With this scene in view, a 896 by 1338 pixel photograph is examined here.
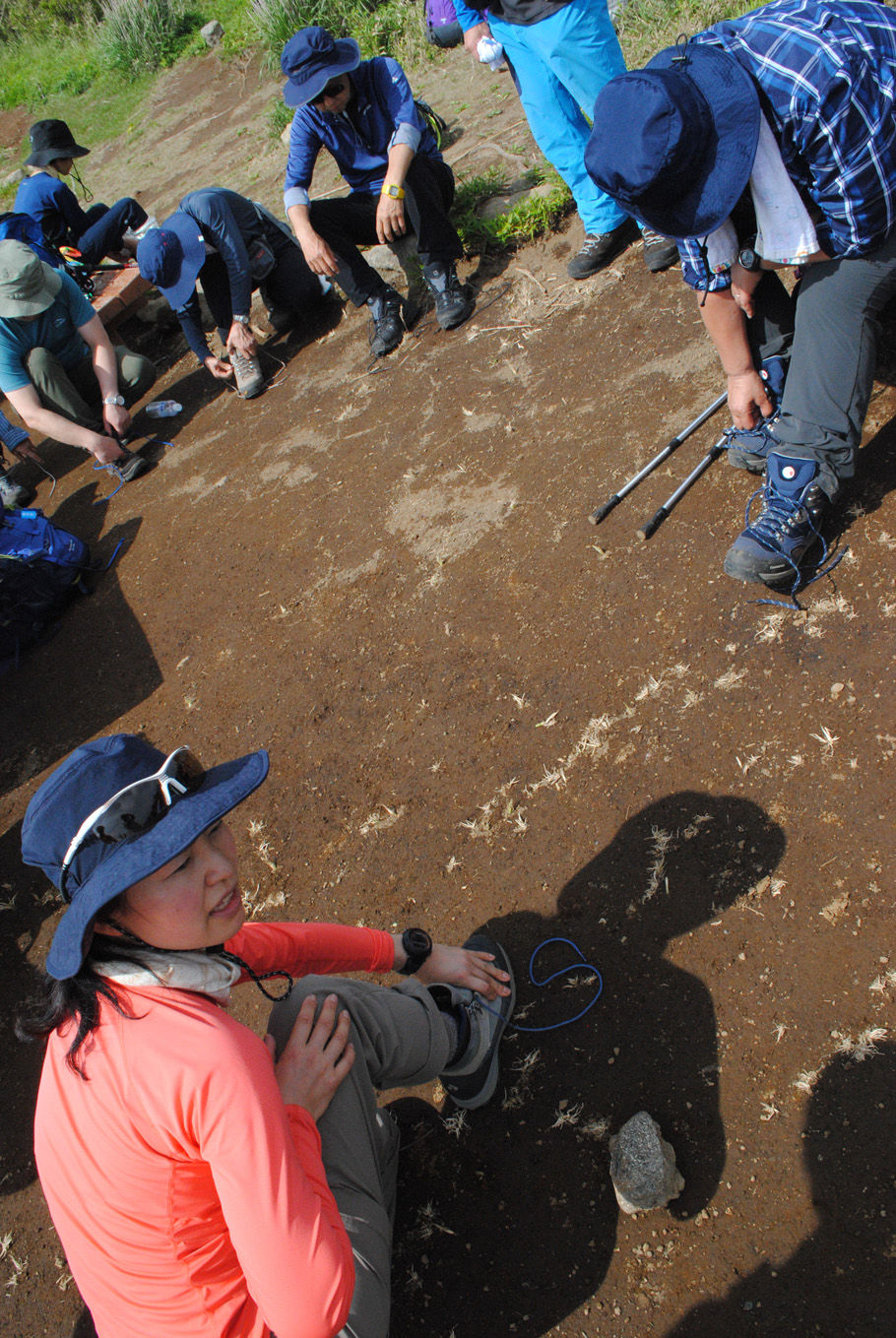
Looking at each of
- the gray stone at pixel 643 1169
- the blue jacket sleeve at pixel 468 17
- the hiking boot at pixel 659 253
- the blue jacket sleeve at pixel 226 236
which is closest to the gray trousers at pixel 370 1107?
Result: the gray stone at pixel 643 1169

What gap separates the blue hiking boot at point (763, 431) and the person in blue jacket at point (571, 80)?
1.40 m

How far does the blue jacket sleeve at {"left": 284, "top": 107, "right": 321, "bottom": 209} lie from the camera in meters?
5.03

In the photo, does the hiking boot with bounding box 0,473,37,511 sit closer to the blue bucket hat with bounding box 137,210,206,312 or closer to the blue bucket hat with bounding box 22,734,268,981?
the blue bucket hat with bounding box 137,210,206,312

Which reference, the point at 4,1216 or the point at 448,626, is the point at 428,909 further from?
the point at 4,1216

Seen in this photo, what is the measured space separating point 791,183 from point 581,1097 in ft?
8.70

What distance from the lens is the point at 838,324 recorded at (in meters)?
2.69

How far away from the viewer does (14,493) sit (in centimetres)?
620

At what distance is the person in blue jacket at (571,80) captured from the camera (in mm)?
4160

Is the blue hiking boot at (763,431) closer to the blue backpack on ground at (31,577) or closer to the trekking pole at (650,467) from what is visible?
the trekking pole at (650,467)

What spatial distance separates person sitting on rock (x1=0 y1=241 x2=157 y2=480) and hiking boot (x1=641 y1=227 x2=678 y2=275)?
349 cm

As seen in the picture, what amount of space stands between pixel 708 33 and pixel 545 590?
1.89 meters

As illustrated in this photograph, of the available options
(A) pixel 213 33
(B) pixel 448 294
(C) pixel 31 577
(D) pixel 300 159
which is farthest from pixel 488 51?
(A) pixel 213 33

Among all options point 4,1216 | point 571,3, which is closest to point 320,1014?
point 4,1216

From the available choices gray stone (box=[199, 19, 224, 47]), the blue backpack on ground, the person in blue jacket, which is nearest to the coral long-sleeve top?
the blue backpack on ground
